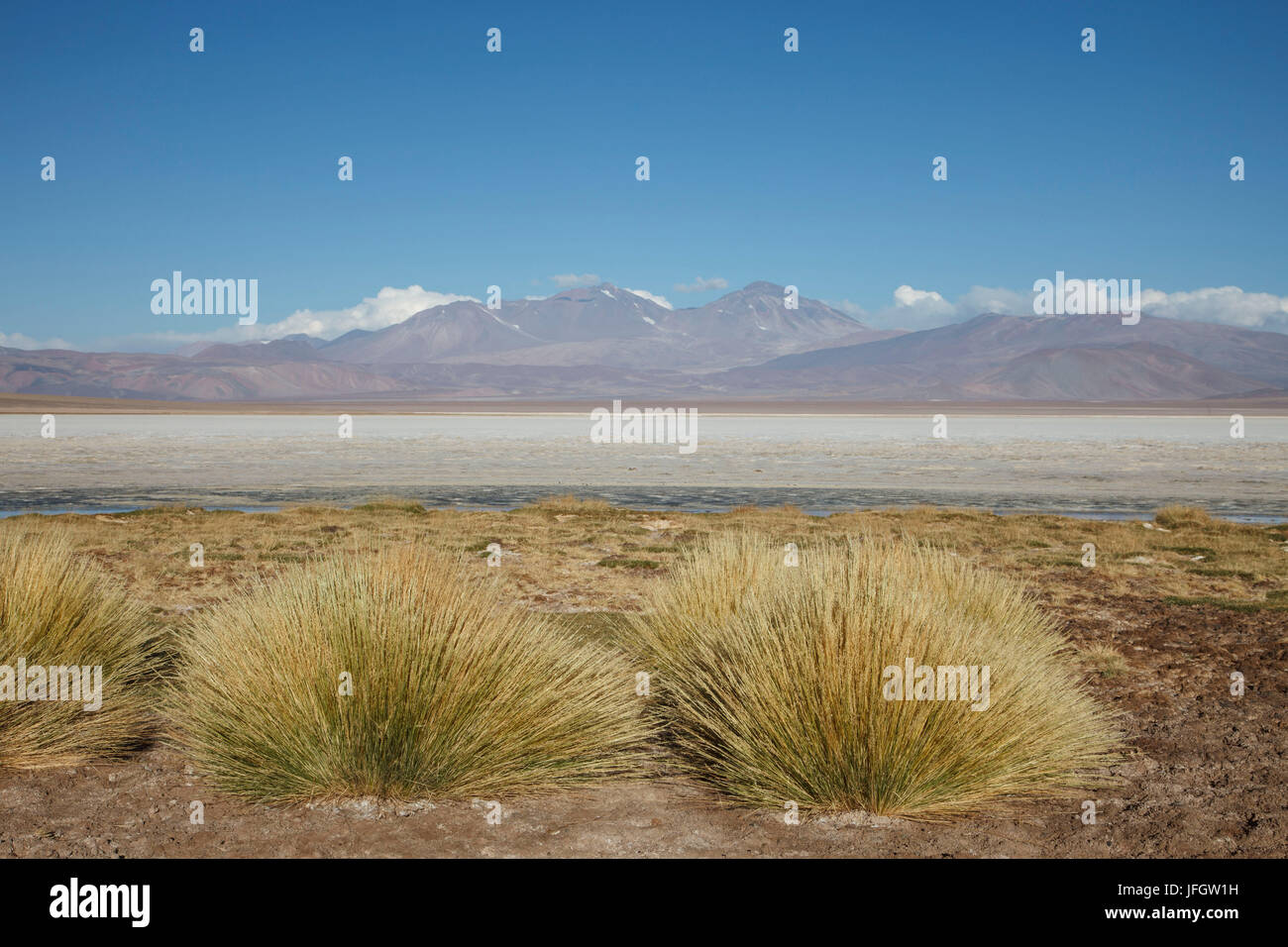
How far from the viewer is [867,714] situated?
4477mm

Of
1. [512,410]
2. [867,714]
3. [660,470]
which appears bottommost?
[867,714]

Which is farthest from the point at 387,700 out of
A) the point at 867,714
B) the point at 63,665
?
the point at 63,665

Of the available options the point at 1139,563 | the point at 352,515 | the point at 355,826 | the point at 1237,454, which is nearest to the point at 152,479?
the point at 352,515

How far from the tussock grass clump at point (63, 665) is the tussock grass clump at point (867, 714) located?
296 cm

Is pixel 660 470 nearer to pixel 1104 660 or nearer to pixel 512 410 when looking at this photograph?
pixel 1104 660

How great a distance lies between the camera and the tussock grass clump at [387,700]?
460 cm

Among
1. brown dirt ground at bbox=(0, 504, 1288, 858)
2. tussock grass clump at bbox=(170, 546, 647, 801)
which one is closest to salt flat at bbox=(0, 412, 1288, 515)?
brown dirt ground at bbox=(0, 504, 1288, 858)

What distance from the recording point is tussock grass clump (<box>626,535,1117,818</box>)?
450 centimetres

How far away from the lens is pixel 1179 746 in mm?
5484

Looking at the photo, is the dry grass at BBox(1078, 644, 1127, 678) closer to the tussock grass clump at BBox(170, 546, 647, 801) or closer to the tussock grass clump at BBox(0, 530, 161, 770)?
the tussock grass clump at BBox(170, 546, 647, 801)

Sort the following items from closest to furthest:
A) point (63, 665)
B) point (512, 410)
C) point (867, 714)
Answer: point (867, 714), point (63, 665), point (512, 410)

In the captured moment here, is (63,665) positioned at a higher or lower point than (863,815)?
higher

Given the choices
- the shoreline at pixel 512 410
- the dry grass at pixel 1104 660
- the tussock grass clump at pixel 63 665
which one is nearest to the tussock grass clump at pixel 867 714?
the dry grass at pixel 1104 660

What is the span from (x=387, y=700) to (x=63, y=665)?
A: 229cm
